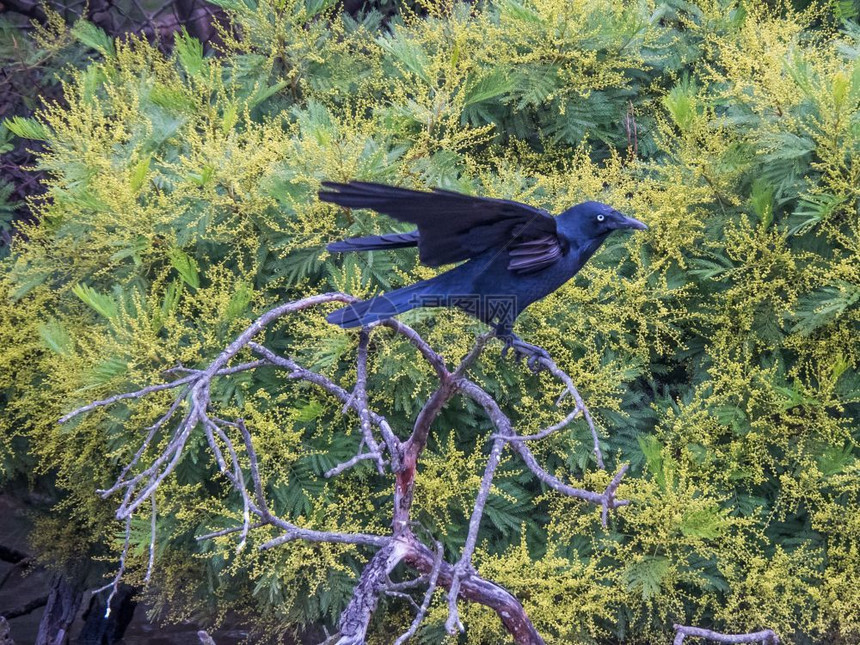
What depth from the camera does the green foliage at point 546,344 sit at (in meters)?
3.01

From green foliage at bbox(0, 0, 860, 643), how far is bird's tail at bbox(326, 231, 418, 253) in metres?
1.05

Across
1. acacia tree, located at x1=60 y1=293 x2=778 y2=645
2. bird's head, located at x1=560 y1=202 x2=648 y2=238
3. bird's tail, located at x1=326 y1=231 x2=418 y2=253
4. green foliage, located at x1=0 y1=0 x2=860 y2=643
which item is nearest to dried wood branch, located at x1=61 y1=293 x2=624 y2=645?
acacia tree, located at x1=60 y1=293 x2=778 y2=645

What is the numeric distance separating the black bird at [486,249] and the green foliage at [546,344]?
99 cm

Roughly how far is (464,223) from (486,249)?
13 cm

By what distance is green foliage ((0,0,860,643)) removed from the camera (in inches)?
118

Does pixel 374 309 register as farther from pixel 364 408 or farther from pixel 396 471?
pixel 396 471

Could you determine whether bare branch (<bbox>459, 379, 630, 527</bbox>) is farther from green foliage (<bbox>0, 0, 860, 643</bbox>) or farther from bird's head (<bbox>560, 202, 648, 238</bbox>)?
green foliage (<bbox>0, 0, 860, 643</bbox>)

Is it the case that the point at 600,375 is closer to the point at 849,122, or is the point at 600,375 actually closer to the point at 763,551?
the point at 763,551

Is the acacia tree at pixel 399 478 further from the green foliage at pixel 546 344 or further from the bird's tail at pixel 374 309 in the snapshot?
the green foliage at pixel 546 344

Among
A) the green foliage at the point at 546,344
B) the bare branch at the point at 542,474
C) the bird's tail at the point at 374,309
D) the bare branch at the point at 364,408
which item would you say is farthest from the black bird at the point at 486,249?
the green foliage at the point at 546,344

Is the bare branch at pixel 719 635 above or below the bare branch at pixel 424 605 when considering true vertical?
below

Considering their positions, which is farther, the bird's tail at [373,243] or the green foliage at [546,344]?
the green foliage at [546,344]

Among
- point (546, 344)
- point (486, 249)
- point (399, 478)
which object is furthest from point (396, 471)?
point (546, 344)

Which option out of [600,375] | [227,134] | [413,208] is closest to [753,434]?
[600,375]
